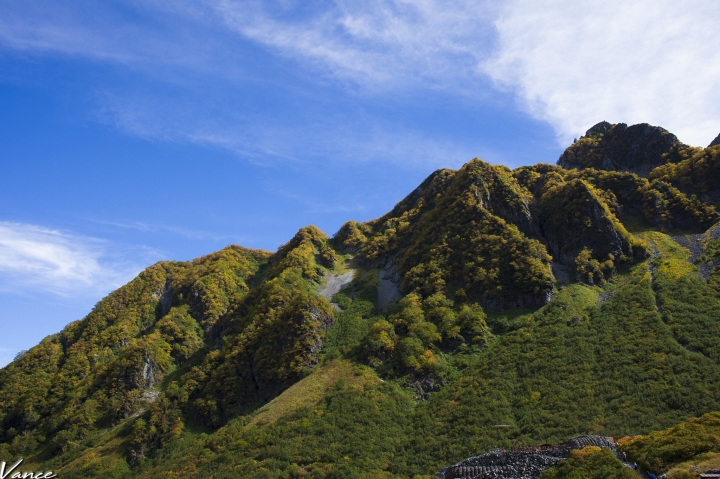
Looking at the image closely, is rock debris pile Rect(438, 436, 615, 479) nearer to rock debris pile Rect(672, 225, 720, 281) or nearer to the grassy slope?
the grassy slope

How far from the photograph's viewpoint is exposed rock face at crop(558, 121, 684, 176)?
142 metres

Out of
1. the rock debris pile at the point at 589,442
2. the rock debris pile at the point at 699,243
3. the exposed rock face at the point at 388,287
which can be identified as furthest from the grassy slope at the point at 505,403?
the exposed rock face at the point at 388,287

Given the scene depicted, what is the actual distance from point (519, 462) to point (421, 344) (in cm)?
3923

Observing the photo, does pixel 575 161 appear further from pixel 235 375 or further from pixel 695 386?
pixel 235 375

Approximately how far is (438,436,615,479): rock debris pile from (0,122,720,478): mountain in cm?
576

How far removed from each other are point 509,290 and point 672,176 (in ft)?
206

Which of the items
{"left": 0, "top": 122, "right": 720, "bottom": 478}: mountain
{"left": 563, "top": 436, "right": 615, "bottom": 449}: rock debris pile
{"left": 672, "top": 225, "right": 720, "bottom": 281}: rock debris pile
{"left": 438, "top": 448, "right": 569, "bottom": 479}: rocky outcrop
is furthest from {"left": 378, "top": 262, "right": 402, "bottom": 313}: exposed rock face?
{"left": 672, "top": 225, "right": 720, "bottom": 281}: rock debris pile

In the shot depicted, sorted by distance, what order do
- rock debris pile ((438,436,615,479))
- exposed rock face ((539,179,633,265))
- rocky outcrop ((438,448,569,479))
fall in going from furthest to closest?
exposed rock face ((539,179,633,265)) < rock debris pile ((438,436,615,479)) < rocky outcrop ((438,448,569,479))

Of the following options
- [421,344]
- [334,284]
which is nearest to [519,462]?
[421,344]

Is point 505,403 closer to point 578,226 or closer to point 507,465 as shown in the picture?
point 507,465

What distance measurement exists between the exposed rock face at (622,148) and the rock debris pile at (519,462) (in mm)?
114940

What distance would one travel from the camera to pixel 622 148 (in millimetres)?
150500

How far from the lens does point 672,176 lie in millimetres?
124375

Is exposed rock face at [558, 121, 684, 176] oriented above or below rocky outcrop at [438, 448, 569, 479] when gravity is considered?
above
